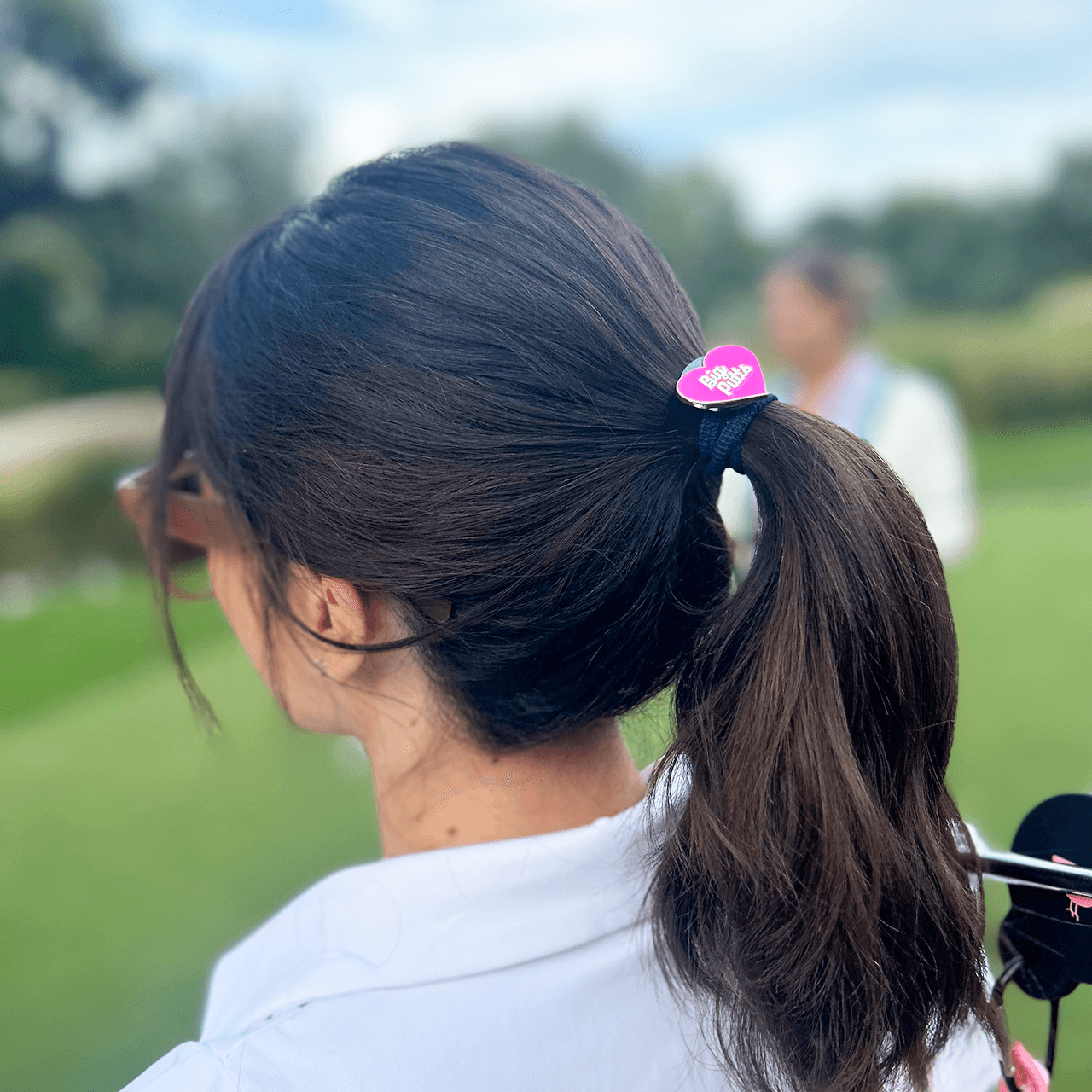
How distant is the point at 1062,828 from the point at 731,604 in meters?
0.34

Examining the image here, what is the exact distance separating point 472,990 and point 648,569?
321mm

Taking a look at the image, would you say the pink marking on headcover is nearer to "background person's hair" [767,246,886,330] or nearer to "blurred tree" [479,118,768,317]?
"background person's hair" [767,246,886,330]

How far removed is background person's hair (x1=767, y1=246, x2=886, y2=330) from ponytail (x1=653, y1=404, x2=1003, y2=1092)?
2.25 m

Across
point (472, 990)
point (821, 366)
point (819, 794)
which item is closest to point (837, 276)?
point (821, 366)

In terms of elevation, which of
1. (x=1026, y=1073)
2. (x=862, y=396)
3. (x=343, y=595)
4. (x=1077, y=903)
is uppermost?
(x=343, y=595)

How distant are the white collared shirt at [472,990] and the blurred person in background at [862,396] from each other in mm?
1426

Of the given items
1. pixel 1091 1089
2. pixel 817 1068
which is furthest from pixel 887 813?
pixel 1091 1089

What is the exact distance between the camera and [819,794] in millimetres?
663

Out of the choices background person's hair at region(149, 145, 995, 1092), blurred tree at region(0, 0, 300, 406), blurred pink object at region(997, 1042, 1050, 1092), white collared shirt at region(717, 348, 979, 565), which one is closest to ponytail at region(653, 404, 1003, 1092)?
background person's hair at region(149, 145, 995, 1092)

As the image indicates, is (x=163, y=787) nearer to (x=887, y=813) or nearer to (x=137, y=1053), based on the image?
(x=137, y=1053)

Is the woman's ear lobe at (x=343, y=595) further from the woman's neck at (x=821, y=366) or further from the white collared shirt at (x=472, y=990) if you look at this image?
Result: the woman's neck at (x=821, y=366)

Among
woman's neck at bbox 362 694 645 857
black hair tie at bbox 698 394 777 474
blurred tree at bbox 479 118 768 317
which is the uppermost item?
blurred tree at bbox 479 118 768 317

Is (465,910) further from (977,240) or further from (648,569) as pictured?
(977,240)

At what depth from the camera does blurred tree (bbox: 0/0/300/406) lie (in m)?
7.51
